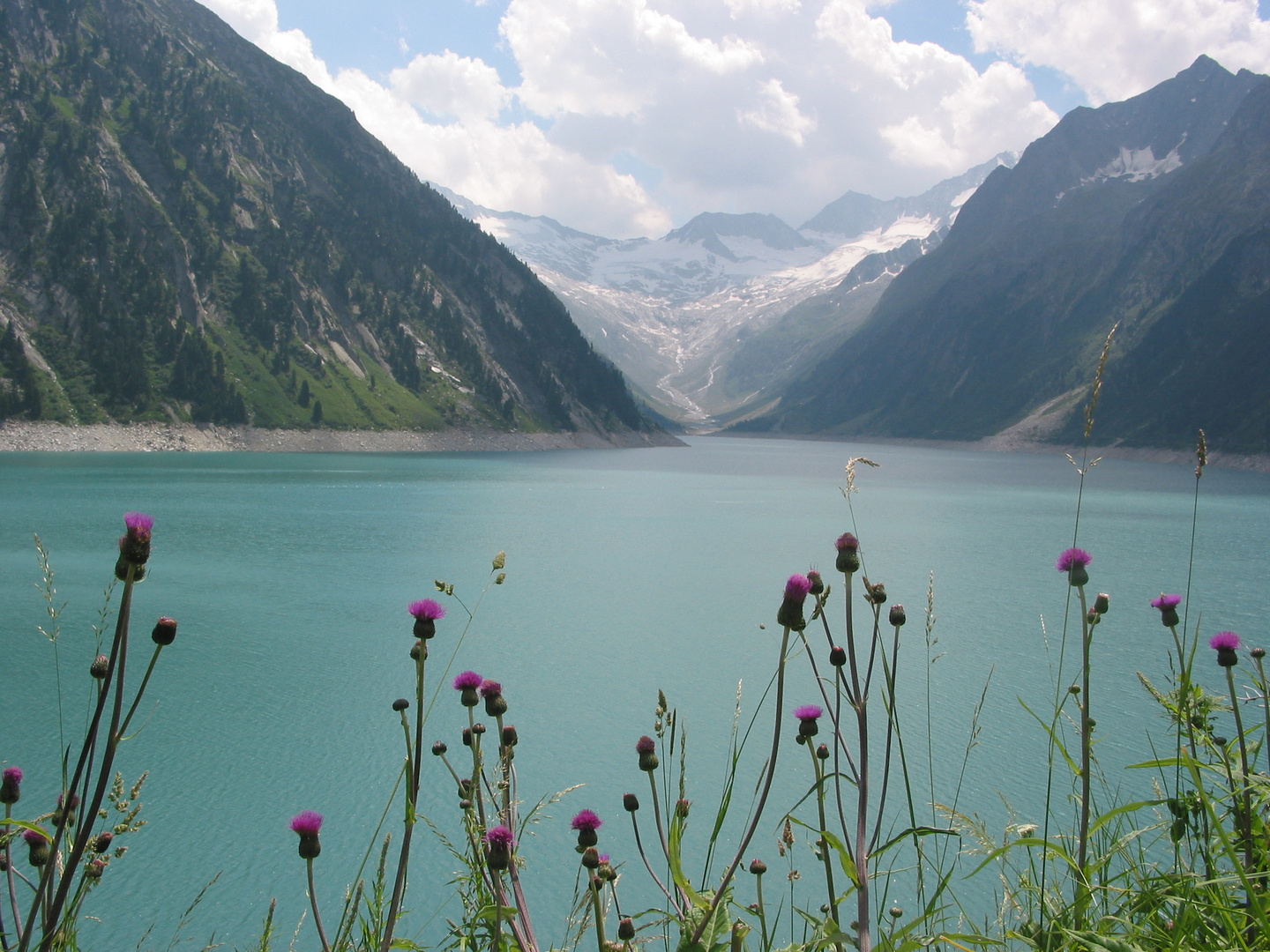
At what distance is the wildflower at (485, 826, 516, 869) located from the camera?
2659mm

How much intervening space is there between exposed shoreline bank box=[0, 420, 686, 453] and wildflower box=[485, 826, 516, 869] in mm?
95543

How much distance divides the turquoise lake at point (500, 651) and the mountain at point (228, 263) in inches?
2429

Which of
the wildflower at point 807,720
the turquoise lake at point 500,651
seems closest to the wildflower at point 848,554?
the wildflower at point 807,720

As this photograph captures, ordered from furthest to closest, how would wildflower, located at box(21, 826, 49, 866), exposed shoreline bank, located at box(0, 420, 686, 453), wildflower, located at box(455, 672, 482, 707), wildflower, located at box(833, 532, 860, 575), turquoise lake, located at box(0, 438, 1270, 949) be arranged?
exposed shoreline bank, located at box(0, 420, 686, 453) → turquoise lake, located at box(0, 438, 1270, 949) → wildflower, located at box(455, 672, 482, 707) → wildflower, located at box(833, 532, 860, 575) → wildflower, located at box(21, 826, 49, 866)

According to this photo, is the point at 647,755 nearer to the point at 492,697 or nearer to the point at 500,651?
the point at 492,697

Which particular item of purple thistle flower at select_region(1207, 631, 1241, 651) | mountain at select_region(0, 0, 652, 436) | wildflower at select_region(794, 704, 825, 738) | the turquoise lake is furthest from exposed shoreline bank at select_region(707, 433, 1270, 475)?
mountain at select_region(0, 0, 652, 436)

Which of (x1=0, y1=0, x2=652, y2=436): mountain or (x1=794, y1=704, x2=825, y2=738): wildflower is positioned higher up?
(x1=0, y1=0, x2=652, y2=436): mountain

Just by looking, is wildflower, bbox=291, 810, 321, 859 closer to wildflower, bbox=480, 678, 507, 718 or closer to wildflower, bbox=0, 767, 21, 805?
wildflower, bbox=480, 678, 507, 718

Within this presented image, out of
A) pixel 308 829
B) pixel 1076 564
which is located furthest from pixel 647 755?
pixel 1076 564

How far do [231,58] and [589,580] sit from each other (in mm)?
180899

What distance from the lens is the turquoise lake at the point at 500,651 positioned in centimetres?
1026

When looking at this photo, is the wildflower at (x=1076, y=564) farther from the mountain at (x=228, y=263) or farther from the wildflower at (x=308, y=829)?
the mountain at (x=228, y=263)

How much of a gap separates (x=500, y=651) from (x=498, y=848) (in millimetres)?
16694

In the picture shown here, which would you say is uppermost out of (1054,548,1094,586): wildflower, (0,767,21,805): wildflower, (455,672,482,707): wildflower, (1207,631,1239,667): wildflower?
(1054,548,1094,586): wildflower
